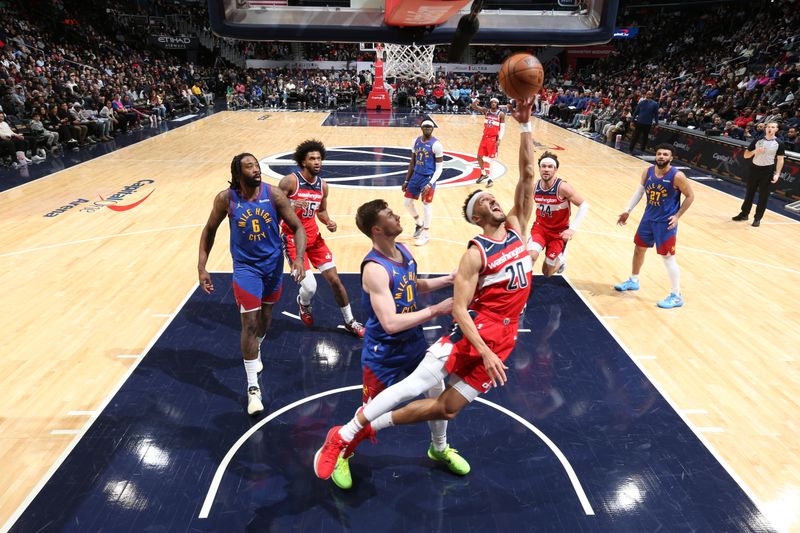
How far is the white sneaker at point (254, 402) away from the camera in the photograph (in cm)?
435

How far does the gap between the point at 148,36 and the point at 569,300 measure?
32.5m

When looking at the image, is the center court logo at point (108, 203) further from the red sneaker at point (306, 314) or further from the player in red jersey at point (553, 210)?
the player in red jersey at point (553, 210)

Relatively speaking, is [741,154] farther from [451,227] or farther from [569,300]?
[569,300]

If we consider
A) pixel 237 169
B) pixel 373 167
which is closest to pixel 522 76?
pixel 237 169

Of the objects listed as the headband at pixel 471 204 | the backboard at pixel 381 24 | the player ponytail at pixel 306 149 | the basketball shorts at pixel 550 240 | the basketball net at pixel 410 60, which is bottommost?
the basketball shorts at pixel 550 240

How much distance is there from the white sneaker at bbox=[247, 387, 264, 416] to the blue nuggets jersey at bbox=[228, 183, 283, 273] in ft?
3.25

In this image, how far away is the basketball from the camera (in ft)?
12.9

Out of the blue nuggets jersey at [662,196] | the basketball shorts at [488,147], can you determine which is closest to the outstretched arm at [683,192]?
the blue nuggets jersey at [662,196]

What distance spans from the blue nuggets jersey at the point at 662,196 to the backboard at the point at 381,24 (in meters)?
3.02

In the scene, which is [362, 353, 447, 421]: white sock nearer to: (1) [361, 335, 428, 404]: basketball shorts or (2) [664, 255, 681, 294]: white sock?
(1) [361, 335, 428, 404]: basketball shorts

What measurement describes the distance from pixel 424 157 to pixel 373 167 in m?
5.81

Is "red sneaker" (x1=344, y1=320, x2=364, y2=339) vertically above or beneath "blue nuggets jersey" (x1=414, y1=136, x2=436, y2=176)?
beneath

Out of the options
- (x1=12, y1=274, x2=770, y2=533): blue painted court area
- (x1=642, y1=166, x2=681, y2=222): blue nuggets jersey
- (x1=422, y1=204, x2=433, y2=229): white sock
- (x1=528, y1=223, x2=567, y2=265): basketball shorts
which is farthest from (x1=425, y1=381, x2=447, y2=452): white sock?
(x1=422, y1=204, x2=433, y2=229): white sock

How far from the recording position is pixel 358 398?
182 inches
